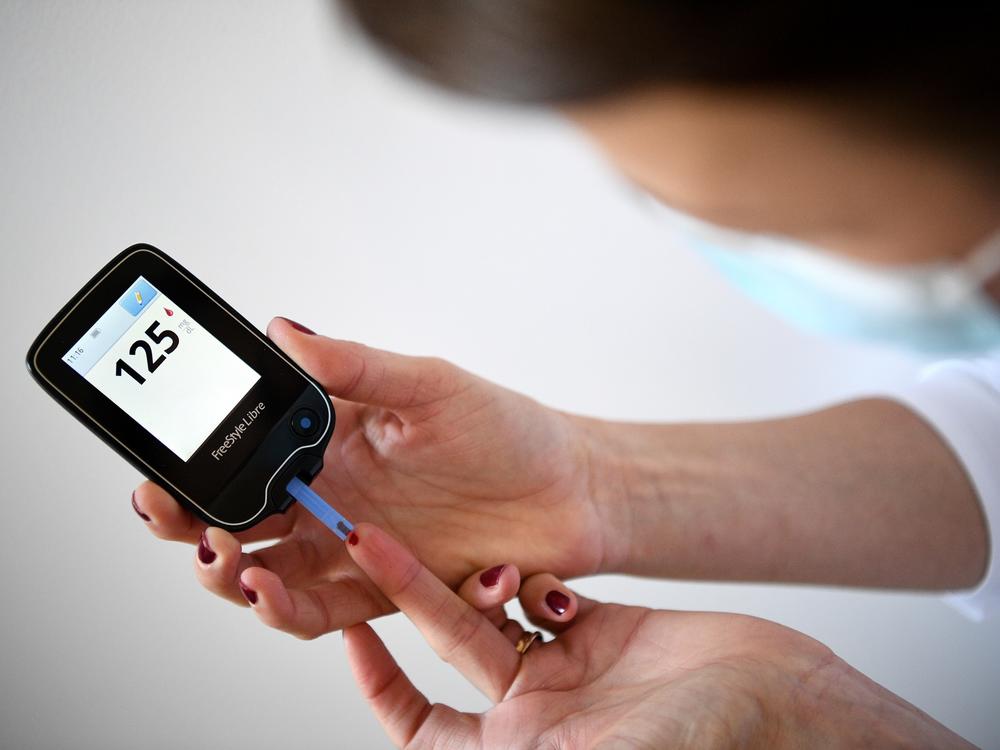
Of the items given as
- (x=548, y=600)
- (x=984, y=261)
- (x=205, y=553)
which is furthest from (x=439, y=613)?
(x=984, y=261)

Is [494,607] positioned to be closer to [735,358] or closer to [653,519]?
[653,519]

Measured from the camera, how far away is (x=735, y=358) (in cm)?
148

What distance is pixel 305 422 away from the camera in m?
0.86

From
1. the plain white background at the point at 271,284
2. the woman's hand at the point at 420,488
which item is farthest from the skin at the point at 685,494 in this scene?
the plain white background at the point at 271,284

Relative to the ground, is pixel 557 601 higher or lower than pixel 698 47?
lower

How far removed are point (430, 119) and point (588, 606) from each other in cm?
72

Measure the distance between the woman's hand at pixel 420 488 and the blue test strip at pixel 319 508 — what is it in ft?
0.24

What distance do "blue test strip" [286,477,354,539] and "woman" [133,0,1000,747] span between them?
41 mm

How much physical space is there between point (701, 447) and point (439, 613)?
50cm

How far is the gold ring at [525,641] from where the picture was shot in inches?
34.6

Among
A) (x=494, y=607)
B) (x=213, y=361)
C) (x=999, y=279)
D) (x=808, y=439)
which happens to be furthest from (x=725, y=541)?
(x=213, y=361)

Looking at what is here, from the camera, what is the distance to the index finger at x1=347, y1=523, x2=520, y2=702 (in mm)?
822

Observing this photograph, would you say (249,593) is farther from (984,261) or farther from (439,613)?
(984,261)

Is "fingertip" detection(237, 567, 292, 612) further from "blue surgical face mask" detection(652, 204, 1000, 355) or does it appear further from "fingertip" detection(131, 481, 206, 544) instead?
"blue surgical face mask" detection(652, 204, 1000, 355)
